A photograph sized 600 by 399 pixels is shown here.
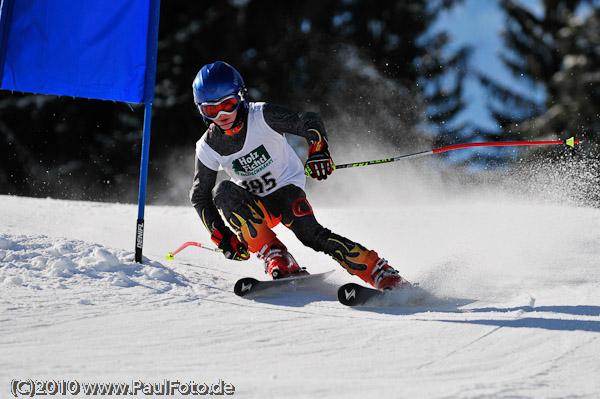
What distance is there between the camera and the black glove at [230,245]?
11.0ft

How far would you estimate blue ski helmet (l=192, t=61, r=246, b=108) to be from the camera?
125 inches

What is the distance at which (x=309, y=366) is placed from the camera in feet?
6.55

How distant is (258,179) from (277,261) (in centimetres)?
48

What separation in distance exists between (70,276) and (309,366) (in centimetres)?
149

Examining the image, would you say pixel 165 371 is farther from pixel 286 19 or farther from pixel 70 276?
pixel 286 19

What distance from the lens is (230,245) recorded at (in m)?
3.36

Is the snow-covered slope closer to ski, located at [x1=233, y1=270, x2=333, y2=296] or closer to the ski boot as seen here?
ski, located at [x1=233, y1=270, x2=333, y2=296]

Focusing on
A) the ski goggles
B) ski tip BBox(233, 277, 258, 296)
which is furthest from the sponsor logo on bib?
ski tip BBox(233, 277, 258, 296)

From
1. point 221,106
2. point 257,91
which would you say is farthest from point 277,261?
point 257,91

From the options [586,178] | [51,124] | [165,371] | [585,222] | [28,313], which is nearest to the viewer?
[165,371]

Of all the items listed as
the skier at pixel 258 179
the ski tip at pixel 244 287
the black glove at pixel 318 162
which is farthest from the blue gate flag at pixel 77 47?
the ski tip at pixel 244 287

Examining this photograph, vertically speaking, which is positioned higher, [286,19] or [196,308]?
[286,19]

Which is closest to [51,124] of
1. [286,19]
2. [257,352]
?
[286,19]

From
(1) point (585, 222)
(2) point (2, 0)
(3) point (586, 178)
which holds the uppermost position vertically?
(2) point (2, 0)
